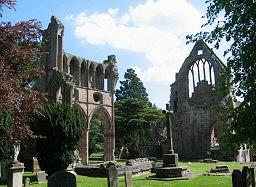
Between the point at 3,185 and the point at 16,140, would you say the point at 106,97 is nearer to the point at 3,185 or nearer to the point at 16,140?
the point at 3,185

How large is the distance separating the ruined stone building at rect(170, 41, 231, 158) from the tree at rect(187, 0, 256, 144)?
91.8 feet

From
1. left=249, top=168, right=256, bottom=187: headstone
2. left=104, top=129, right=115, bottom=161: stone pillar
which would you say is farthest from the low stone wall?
left=104, top=129, right=115, bottom=161: stone pillar

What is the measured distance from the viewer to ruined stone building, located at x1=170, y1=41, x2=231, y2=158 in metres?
37.3

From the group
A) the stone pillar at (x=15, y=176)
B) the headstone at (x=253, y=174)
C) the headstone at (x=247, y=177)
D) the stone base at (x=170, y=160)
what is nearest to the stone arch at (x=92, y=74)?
the stone base at (x=170, y=160)

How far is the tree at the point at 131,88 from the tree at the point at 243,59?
54.9 metres

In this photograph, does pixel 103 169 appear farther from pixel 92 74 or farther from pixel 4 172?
pixel 92 74

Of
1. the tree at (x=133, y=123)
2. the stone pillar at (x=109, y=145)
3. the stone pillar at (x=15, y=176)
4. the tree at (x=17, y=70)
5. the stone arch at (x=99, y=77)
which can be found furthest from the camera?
the tree at (x=133, y=123)

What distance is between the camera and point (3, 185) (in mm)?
15508

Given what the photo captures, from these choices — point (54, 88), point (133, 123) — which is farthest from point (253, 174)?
point (133, 123)

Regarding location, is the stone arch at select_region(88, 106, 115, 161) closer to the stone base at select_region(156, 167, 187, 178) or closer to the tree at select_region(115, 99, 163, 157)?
the tree at select_region(115, 99, 163, 157)

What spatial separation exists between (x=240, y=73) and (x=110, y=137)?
99.6 ft

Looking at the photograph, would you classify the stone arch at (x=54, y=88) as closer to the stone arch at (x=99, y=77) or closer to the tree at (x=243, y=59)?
the tree at (x=243, y=59)

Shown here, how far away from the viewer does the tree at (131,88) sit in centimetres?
6362

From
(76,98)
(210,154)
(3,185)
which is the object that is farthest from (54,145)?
(210,154)
